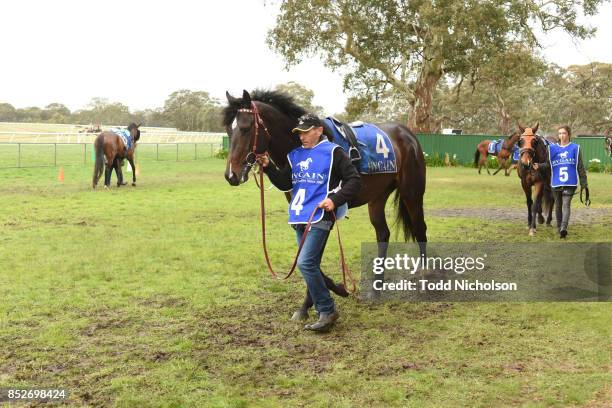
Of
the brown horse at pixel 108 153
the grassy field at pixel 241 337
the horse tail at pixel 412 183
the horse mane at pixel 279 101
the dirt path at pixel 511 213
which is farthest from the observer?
the brown horse at pixel 108 153

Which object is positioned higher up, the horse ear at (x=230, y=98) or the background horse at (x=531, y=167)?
the horse ear at (x=230, y=98)

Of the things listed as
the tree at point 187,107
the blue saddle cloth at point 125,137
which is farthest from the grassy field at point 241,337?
the tree at point 187,107

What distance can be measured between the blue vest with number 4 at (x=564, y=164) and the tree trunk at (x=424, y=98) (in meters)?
23.1

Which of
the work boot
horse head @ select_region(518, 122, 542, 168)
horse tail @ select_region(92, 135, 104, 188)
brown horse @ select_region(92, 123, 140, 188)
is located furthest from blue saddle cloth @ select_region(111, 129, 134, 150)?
the work boot

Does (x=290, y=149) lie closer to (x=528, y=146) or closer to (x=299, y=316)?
(x=299, y=316)

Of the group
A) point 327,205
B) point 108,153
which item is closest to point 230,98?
point 327,205

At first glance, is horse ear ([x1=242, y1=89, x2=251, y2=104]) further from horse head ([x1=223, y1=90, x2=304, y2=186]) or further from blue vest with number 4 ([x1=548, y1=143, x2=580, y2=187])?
blue vest with number 4 ([x1=548, y1=143, x2=580, y2=187])

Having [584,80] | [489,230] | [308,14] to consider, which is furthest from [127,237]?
[584,80]

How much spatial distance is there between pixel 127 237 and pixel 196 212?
333cm

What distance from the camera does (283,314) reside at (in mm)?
5871

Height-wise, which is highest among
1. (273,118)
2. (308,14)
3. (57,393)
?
(308,14)

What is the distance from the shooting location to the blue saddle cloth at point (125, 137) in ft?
60.3

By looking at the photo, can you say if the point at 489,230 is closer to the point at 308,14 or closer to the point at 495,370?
the point at 495,370

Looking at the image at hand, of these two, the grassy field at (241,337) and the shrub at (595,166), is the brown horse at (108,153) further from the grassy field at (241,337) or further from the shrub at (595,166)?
the shrub at (595,166)
